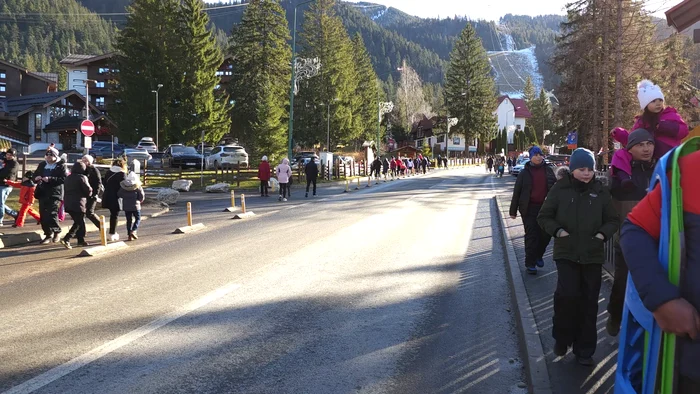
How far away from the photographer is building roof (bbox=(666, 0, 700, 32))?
7.67m

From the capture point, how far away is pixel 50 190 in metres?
11.4

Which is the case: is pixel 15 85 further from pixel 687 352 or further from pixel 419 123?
pixel 687 352

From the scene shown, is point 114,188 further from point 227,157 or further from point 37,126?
point 37,126

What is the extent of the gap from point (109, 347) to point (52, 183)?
7533 mm

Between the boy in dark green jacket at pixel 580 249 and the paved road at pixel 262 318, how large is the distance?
0.62 m

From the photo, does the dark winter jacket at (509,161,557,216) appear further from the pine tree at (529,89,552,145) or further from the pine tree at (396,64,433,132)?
the pine tree at (529,89,552,145)

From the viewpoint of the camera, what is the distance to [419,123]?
124 metres

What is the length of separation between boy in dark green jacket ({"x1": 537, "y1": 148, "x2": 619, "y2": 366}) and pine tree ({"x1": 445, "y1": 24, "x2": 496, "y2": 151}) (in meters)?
80.5

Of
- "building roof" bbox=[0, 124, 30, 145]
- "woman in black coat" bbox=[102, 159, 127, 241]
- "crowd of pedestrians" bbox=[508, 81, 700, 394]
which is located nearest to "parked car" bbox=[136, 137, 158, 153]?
"building roof" bbox=[0, 124, 30, 145]

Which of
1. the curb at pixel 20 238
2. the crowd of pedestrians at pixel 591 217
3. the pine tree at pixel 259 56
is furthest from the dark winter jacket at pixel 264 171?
the pine tree at pixel 259 56

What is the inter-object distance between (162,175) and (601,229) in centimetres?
3121

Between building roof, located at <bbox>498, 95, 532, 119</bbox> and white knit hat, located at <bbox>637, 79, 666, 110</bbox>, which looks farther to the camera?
building roof, located at <bbox>498, 95, 532, 119</bbox>

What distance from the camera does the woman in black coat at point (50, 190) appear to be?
11.4 metres

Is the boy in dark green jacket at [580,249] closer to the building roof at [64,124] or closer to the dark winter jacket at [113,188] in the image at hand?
the dark winter jacket at [113,188]
